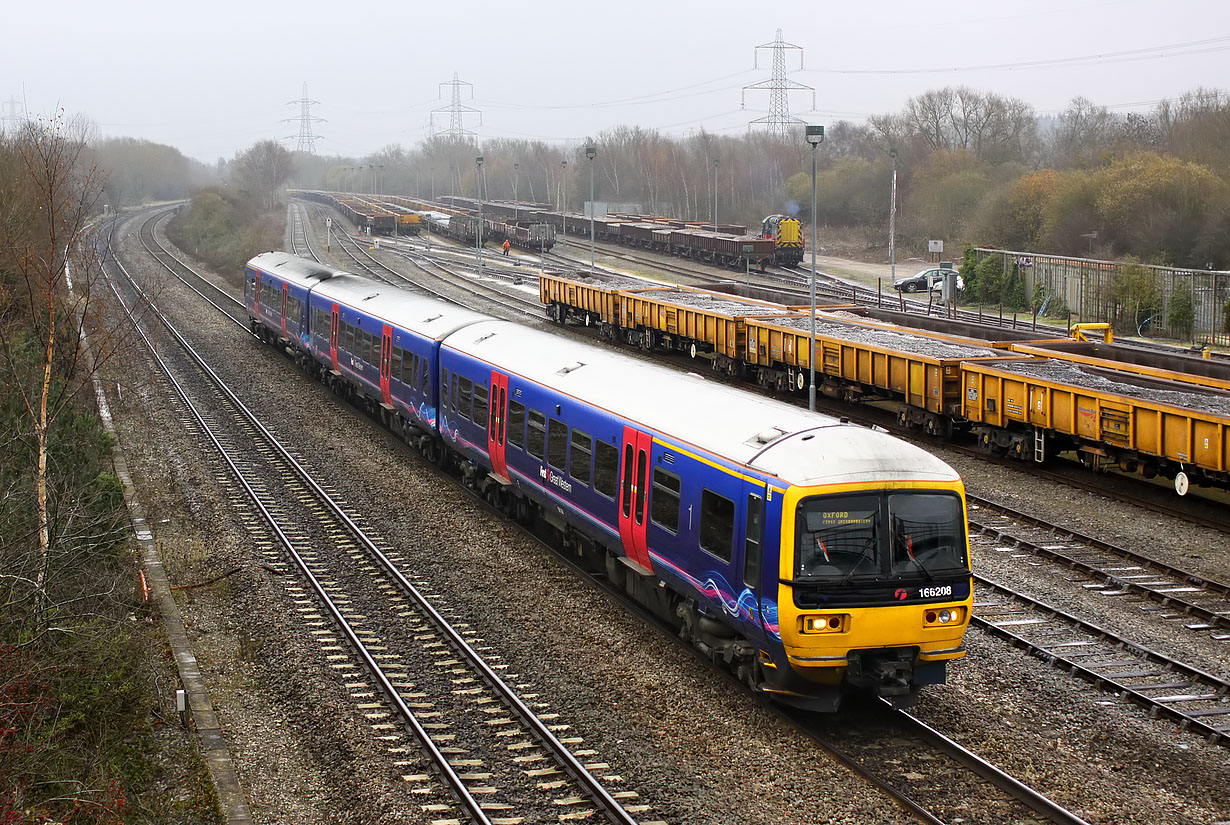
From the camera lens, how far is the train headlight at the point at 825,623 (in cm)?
953

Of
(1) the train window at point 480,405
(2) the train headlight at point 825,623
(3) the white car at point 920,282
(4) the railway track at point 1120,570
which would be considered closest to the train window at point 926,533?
(2) the train headlight at point 825,623

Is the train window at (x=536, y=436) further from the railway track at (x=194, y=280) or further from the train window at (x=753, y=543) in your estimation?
the railway track at (x=194, y=280)

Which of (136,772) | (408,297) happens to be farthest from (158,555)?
(408,297)

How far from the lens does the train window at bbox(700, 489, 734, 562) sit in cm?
1048

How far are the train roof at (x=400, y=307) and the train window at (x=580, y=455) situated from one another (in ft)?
21.6

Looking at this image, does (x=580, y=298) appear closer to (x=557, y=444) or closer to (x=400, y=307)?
(x=400, y=307)

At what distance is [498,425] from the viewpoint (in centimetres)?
1686

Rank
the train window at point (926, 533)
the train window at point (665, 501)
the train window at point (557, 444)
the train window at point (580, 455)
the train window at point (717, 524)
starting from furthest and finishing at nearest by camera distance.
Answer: the train window at point (557, 444) < the train window at point (580, 455) < the train window at point (665, 501) < the train window at point (717, 524) < the train window at point (926, 533)

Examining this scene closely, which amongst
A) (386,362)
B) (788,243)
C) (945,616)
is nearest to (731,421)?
(945,616)

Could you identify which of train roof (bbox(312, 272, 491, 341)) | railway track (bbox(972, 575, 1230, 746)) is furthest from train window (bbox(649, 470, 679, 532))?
train roof (bbox(312, 272, 491, 341))

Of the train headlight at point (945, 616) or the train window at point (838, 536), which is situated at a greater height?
the train window at point (838, 536)

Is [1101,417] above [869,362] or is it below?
below

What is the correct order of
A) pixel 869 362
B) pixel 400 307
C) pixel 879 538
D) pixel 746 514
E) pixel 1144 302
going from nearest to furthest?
pixel 879 538 → pixel 746 514 → pixel 400 307 → pixel 869 362 → pixel 1144 302

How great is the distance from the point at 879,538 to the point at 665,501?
2.73 metres
